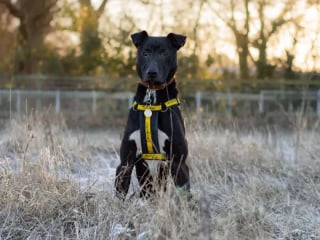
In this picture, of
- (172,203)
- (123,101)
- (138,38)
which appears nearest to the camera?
(172,203)

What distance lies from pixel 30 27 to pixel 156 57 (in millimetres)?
11951

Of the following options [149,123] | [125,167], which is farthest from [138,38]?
[125,167]

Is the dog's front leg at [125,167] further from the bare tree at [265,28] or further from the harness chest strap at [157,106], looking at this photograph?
the bare tree at [265,28]

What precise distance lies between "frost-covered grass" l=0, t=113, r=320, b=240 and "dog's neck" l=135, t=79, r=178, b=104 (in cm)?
73

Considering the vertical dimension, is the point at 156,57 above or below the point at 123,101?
above

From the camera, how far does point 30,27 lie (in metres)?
14.8

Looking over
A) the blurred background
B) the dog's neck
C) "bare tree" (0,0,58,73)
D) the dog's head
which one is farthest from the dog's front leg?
"bare tree" (0,0,58,73)

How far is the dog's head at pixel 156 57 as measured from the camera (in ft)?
11.9

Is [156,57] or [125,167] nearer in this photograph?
[125,167]

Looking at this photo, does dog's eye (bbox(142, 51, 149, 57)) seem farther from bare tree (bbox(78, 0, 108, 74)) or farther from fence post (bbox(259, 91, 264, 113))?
bare tree (bbox(78, 0, 108, 74))

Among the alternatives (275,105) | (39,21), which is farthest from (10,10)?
(275,105)

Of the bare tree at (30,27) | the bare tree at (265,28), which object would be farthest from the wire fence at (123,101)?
the bare tree at (30,27)

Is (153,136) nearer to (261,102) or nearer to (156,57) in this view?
(156,57)

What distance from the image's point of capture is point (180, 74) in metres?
13.1
